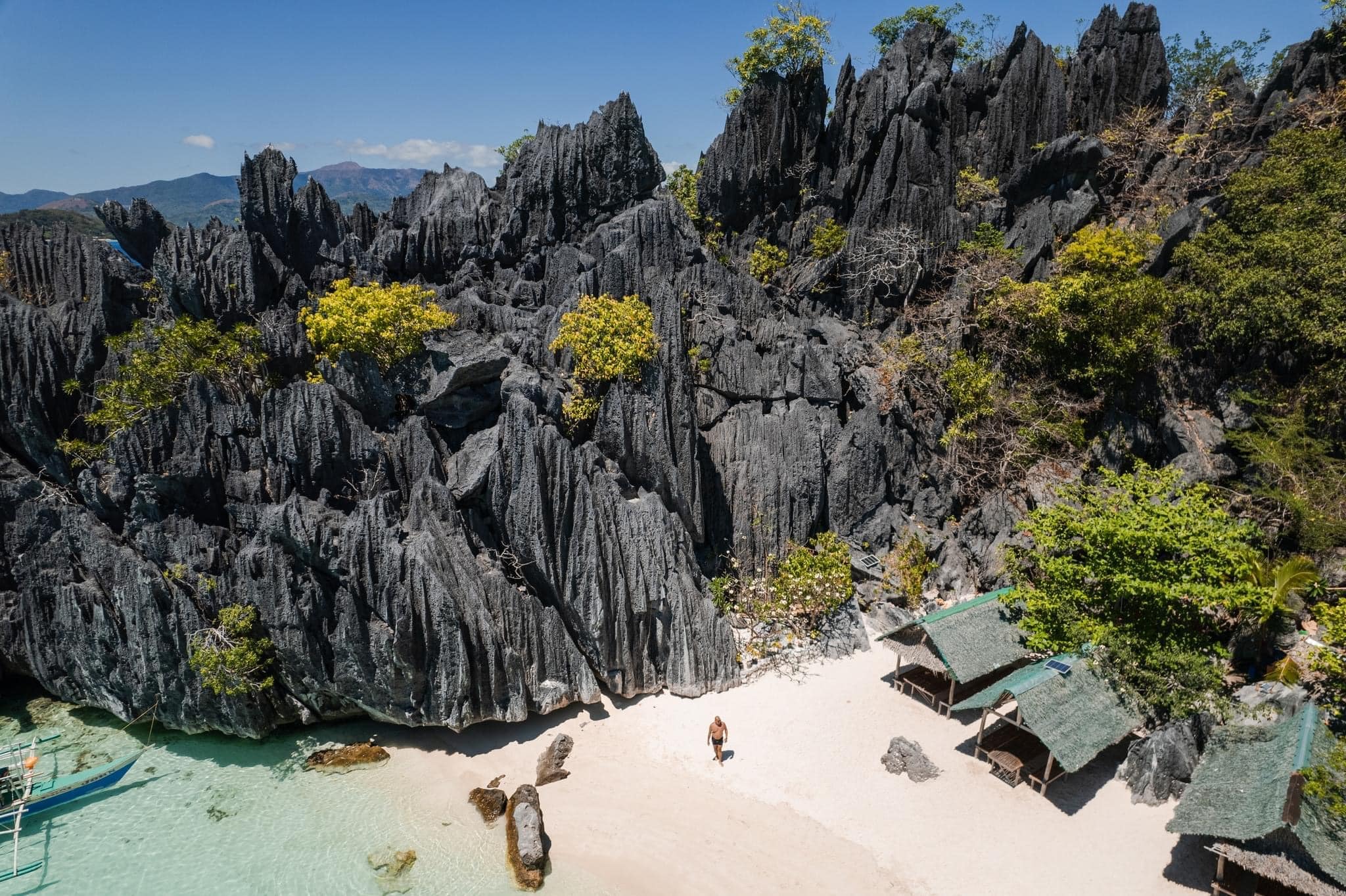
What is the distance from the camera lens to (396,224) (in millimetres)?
24969

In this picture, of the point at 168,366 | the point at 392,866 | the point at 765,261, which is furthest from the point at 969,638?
the point at 168,366

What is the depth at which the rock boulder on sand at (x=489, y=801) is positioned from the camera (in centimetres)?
1529

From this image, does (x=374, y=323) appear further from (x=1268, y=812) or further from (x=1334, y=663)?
(x=1334, y=663)

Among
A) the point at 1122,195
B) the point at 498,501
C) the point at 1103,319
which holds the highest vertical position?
the point at 1122,195

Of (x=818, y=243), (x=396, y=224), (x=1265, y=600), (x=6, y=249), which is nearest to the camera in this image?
(x=1265, y=600)

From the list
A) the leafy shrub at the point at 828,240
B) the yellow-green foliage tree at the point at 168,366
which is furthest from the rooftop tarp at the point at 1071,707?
the yellow-green foliage tree at the point at 168,366

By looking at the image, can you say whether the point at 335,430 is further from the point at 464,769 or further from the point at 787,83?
the point at 787,83

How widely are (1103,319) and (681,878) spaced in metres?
21.0

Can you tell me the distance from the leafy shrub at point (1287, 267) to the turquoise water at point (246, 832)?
23.6 metres

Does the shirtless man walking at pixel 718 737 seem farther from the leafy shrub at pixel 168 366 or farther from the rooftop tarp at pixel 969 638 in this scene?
the leafy shrub at pixel 168 366

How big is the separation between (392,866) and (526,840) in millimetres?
2931

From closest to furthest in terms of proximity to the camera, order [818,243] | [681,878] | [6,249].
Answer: [681,878], [6,249], [818,243]

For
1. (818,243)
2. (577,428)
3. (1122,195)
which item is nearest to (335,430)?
(577,428)

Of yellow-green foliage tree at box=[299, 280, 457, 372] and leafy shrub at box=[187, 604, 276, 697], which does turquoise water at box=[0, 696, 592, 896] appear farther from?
yellow-green foliage tree at box=[299, 280, 457, 372]
